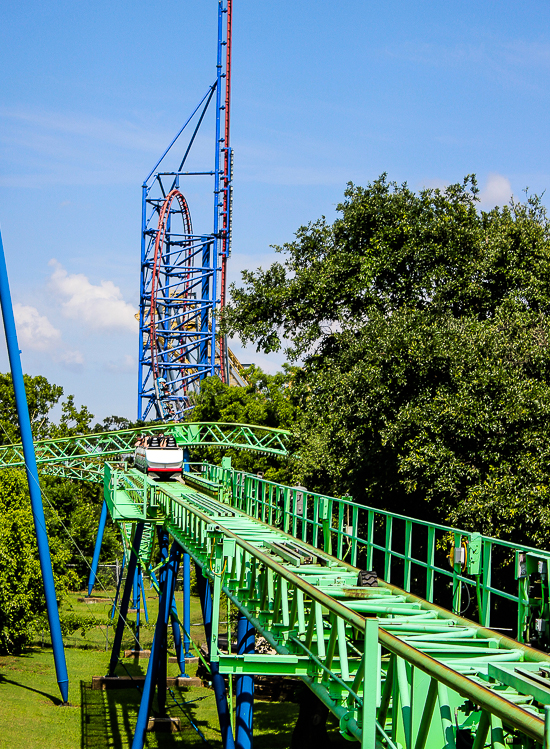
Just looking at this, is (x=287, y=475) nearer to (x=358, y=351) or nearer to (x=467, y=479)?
(x=358, y=351)

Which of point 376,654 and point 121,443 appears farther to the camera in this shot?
point 121,443

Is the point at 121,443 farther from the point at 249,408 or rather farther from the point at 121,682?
the point at 121,682

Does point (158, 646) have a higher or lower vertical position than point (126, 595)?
higher

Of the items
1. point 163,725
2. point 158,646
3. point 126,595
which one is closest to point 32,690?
point 126,595

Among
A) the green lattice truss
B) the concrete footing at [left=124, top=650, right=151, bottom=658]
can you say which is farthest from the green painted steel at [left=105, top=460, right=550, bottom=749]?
the concrete footing at [left=124, top=650, right=151, bottom=658]

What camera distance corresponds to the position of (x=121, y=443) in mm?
34656

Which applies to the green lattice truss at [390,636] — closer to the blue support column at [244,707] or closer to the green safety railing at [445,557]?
the green safety railing at [445,557]

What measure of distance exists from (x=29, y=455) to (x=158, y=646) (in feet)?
22.9

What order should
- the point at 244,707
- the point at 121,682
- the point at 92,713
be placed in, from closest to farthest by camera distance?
the point at 244,707 → the point at 92,713 → the point at 121,682

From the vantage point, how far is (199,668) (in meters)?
26.7

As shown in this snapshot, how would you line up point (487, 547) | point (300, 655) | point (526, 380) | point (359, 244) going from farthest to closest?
1. point (359, 244)
2. point (526, 380)
3. point (487, 547)
4. point (300, 655)

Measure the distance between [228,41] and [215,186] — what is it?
10619 millimetres

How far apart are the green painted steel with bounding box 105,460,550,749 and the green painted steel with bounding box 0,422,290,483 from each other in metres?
18.7

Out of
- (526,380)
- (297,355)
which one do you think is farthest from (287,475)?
(526,380)
